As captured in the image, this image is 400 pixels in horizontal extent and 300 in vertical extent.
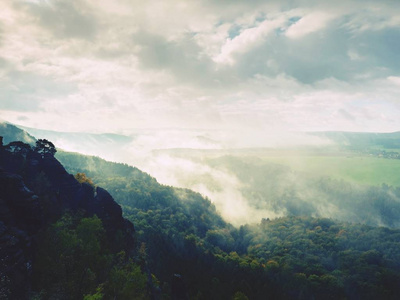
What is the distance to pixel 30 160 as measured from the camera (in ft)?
218

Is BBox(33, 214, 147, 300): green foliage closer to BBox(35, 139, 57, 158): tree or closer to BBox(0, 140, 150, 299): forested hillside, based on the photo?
BBox(0, 140, 150, 299): forested hillside

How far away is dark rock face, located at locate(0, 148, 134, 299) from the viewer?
3647cm

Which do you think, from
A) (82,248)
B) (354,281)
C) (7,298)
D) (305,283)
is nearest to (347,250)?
(354,281)

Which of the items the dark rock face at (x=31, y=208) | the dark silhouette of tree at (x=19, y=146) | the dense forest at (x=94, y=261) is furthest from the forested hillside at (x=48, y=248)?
the dark silhouette of tree at (x=19, y=146)

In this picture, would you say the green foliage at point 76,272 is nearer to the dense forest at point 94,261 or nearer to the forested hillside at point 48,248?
the forested hillside at point 48,248

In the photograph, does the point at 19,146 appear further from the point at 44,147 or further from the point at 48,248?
the point at 48,248

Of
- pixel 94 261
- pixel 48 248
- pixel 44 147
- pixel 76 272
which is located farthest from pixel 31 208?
pixel 44 147

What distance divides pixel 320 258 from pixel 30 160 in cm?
19953

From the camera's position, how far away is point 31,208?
154ft

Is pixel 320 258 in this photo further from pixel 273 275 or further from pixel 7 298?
pixel 7 298

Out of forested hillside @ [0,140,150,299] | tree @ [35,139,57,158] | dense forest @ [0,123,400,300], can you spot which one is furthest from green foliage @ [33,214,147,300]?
tree @ [35,139,57,158]

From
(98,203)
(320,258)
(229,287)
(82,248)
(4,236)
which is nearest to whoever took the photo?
(4,236)

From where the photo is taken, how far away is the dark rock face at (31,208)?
36.5m

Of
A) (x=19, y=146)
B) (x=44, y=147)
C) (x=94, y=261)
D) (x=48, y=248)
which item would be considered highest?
→ (x=19, y=146)
